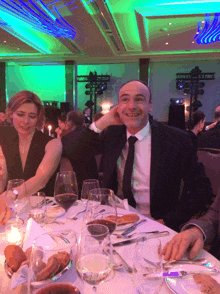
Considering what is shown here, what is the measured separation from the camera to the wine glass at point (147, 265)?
59cm

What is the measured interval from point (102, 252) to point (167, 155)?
1.28 m

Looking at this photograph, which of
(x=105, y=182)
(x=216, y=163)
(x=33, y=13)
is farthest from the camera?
(x=33, y=13)

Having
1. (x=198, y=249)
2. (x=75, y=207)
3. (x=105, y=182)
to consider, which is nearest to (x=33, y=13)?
(x=105, y=182)

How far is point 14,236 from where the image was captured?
93 centimetres

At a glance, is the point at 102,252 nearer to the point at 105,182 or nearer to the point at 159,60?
the point at 105,182

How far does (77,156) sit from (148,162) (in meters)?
0.72

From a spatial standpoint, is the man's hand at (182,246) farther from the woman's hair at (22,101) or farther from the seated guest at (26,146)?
the woman's hair at (22,101)

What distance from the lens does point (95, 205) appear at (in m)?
0.92

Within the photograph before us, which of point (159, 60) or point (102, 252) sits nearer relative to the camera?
point (102, 252)

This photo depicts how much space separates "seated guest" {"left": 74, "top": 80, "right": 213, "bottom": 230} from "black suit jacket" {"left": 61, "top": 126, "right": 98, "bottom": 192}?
0.35 m

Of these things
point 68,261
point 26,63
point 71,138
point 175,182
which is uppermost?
point 26,63

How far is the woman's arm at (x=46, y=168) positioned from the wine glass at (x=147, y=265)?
1.25m

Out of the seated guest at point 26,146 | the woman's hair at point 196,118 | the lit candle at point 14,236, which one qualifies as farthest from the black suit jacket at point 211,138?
the lit candle at point 14,236

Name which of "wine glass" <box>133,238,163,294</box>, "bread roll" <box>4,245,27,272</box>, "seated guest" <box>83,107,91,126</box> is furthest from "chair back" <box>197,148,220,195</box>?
"seated guest" <box>83,107,91,126</box>
